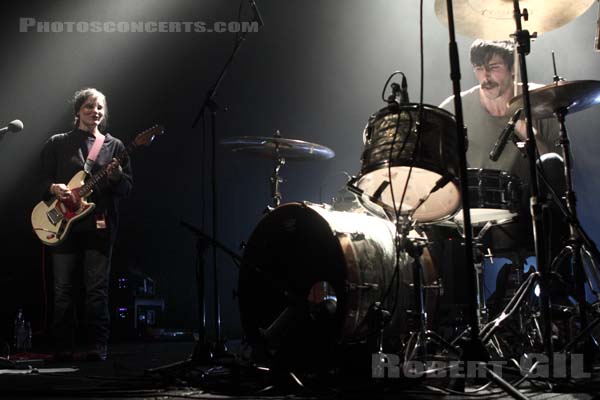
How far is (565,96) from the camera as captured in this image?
286 centimetres

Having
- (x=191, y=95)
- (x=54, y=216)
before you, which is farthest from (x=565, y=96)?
(x=191, y=95)

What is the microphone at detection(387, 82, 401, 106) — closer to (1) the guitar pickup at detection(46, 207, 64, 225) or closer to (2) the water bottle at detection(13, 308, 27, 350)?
(1) the guitar pickup at detection(46, 207, 64, 225)

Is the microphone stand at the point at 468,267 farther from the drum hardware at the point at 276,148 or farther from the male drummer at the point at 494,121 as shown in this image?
the drum hardware at the point at 276,148

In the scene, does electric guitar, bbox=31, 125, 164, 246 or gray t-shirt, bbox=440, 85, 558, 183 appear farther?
electric guitar, bbox=31, 125, 164, 246

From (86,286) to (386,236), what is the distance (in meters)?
2.25

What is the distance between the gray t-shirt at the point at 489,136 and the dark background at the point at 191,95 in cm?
135

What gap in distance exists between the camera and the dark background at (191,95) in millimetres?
6059

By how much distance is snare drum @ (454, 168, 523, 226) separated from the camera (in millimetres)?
3129

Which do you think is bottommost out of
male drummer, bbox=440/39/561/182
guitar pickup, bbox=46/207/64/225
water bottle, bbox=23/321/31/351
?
water bottle, bbox=23/321/31/351

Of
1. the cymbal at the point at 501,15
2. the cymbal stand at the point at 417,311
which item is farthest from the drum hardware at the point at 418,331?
the cymbal at the point at 501,15

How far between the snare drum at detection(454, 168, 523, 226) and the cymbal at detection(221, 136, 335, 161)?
130 cm

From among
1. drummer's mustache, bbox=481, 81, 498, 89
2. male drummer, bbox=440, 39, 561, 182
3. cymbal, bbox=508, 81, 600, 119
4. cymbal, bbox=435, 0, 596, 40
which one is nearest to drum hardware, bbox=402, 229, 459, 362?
cymbal, bbox=508, 81, 600, 119

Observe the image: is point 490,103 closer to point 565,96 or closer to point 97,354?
point 565,96

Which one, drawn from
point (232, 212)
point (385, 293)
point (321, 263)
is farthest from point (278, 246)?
point (232, 212)
